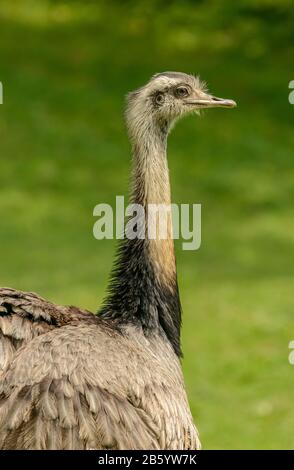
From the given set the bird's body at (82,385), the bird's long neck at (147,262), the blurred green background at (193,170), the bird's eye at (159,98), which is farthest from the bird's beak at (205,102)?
the blurred green background at (193,170)

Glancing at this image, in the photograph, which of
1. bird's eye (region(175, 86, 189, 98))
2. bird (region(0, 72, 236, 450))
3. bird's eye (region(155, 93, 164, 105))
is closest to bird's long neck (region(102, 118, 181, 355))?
bird (region(0, 72, 236, 450))

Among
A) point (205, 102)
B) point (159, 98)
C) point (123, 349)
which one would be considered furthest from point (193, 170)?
point (123, 349)

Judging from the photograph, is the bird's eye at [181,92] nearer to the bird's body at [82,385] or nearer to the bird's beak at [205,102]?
the bird's beak at [205,102]

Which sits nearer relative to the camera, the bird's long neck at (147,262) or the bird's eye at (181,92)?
the bird's long neck at (147,262)

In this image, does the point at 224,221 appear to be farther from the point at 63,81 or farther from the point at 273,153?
the point at 63,81

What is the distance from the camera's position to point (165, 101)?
6.57 m

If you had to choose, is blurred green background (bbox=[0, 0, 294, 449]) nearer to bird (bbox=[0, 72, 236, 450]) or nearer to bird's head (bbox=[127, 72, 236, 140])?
bird (bbox=[0, 72, 236, 450])

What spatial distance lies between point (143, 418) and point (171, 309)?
0.89 metres

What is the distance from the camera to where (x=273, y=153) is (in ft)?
59.6

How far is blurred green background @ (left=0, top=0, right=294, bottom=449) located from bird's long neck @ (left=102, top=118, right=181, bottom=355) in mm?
3424

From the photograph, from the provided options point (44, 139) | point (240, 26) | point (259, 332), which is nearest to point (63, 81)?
point (44, 139)

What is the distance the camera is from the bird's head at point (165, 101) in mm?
6473

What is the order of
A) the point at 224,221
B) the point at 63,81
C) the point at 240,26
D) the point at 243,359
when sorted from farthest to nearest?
the point at 240,26, the point at 63,81, the point at 224,221, the point at 243,359

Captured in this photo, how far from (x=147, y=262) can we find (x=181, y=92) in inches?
38.9
